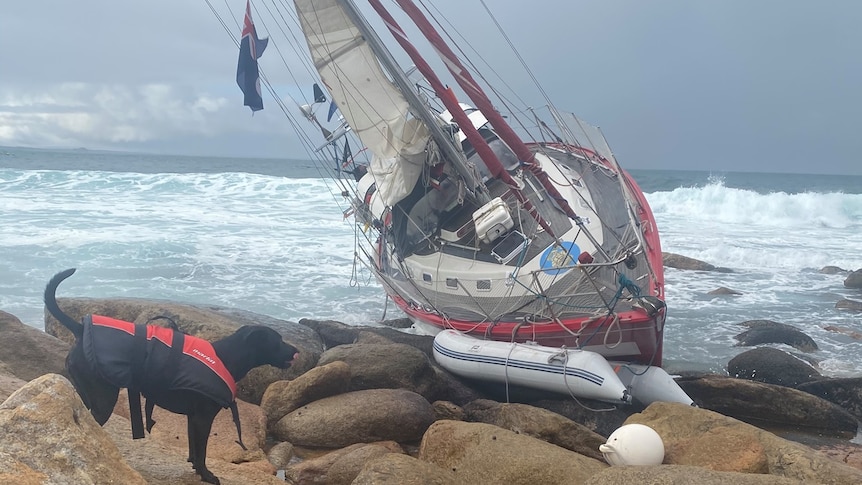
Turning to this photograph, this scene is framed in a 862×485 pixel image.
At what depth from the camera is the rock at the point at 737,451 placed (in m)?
5.71

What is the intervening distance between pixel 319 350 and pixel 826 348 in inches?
405

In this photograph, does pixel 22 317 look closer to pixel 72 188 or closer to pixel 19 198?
pixel 19 198

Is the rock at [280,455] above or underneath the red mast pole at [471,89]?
underneath

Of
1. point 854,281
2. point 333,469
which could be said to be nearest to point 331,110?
point 333,469

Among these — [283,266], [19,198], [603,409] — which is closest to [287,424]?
[603,409]

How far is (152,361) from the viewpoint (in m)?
5.05

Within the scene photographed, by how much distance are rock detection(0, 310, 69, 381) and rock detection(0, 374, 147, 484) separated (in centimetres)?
506

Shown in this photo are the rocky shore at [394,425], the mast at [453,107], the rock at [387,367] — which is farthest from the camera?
the mast at [453,107]

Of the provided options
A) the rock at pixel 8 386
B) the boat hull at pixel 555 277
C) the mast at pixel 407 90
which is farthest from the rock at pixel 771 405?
the rock at pixel 8 386

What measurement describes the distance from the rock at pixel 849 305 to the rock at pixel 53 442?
18.6 meters

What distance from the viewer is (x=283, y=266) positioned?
2267 cm

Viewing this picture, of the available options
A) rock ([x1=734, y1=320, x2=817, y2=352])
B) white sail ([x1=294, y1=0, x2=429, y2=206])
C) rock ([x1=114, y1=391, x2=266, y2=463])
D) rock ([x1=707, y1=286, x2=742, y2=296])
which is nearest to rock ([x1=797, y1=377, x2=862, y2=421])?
Result: rock ([x1=734, y1=320, x2=817, y2=352])

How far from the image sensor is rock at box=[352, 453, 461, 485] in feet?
18.1

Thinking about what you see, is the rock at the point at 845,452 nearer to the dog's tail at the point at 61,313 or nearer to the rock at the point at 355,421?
the rock at the point at 355,421
